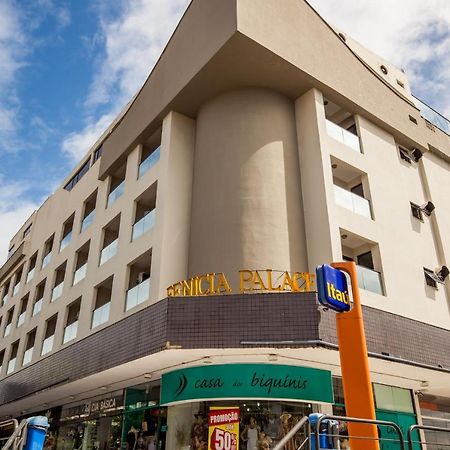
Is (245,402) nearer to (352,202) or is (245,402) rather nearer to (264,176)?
(264,176)

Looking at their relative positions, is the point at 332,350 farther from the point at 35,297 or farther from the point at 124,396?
the point at 35,297

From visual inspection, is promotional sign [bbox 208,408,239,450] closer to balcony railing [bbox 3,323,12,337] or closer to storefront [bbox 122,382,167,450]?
storefront [bbox 122,382,167,450]

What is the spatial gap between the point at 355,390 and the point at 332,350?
3.15 m

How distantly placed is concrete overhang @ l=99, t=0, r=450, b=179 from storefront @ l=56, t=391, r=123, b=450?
11.1 metres

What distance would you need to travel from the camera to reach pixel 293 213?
16.7 metres

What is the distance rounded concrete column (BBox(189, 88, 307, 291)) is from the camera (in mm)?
15773

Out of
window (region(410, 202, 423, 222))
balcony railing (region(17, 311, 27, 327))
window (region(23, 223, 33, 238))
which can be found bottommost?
balcony railing (region(17, 311, 27, 327))

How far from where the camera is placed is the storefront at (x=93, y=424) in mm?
18219

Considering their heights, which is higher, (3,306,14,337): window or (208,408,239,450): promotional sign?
(3,306,14,337): window

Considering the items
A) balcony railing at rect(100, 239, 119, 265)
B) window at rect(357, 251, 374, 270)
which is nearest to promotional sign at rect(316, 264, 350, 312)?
window at rect(357, 251, 374, 270)

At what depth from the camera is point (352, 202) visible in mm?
17234

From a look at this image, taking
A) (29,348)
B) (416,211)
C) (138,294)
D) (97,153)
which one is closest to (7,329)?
(29,348)

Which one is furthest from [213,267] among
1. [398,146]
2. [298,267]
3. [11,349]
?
[11,349]

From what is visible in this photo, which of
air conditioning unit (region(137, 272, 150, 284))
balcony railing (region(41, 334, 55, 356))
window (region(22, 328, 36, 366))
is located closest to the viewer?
air conditioning unit (region(137, 272, 150, 284))
